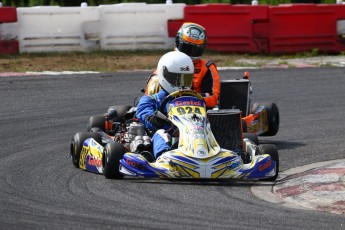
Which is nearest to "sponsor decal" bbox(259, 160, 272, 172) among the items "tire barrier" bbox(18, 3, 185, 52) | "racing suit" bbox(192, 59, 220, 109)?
"racing suit" bbox(192, 59, 220, 109)

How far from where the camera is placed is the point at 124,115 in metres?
10.1

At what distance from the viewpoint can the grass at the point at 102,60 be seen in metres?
16.0

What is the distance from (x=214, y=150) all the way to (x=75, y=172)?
1.43 meters

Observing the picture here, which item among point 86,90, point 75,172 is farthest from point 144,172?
point 86,90

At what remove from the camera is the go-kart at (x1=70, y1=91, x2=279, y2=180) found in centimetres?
810

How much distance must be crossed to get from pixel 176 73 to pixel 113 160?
121 centimetres

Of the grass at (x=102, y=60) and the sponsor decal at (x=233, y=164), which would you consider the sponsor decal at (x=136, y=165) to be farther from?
the grass at (x=102, y=60)

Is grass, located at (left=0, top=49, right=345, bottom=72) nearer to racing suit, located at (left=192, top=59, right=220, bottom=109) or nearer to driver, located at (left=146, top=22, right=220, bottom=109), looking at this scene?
driver, located at (left=146, top=22, right=220, bottom=109)

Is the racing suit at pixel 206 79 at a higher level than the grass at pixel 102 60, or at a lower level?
higher

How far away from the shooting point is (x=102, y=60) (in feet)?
55.3

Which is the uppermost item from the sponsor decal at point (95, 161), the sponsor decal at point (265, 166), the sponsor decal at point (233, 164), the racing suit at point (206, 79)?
the racing suit at point (206, 79)

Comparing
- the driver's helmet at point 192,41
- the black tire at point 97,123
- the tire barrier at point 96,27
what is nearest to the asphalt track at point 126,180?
the black tire at point 97,123

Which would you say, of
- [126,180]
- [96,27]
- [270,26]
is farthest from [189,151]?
[270,26]

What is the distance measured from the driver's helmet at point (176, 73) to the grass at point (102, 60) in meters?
6.90
